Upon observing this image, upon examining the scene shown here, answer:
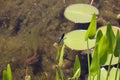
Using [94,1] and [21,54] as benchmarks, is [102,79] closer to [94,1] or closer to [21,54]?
[21,54]

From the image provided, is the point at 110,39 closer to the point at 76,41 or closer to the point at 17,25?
the point at 76,41

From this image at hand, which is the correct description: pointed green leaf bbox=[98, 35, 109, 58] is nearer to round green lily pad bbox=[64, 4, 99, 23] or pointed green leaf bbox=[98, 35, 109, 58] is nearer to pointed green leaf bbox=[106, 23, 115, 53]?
pointed green leaf bbox=[106, 23, 115, 53]

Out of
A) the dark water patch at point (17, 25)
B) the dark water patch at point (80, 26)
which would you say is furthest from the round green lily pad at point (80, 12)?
the dark water patch at point (17, 25)

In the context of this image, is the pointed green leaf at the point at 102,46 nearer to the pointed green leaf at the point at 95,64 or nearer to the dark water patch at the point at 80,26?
the pointed green leaf at the point at 95,64

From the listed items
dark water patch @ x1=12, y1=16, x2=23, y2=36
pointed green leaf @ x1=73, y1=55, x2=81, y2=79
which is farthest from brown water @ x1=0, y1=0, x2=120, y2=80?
pointed green leaf @ x1=73, y1=55, x2=81, y2=79

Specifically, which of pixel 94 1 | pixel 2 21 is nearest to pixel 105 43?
pixel 2 21

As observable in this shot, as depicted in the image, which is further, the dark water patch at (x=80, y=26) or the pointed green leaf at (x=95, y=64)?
the dark water patch at (x=80, y=26)

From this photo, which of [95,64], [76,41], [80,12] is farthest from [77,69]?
[80,12]
